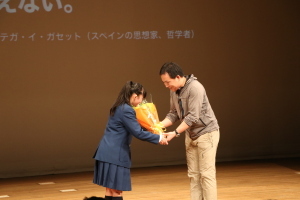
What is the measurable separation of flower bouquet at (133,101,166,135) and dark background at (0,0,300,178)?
11.0 feet

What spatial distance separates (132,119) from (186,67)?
4.08 m

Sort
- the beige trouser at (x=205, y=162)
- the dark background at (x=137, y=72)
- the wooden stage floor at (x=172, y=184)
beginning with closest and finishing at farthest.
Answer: the beige trouser at (x=205, y=162)
the wooden stage floor at (x=172, y=184)
the dark background at (x=137, y=72)

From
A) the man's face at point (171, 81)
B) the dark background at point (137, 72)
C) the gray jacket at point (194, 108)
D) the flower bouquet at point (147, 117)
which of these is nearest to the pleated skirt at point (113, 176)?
the flower bouquet at point (147, 117)

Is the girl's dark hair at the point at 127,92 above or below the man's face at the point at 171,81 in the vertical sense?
below

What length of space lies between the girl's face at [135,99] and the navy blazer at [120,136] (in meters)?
0.07

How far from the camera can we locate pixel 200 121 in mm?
4684

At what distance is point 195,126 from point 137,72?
346 centimetres

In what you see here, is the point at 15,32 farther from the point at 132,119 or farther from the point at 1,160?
the point at 132,119

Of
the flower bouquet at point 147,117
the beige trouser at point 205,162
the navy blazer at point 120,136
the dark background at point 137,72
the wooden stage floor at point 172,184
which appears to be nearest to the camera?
the navy blazer at point 120,136

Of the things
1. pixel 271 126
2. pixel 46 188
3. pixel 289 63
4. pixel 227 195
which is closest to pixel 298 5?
pixel 289 63

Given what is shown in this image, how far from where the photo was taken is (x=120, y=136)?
14.5 ft

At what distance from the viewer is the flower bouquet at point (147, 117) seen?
4.51 m

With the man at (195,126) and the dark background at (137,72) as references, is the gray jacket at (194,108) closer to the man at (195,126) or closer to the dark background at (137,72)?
the man at (195,126)

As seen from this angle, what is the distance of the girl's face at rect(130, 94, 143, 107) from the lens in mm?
4426
